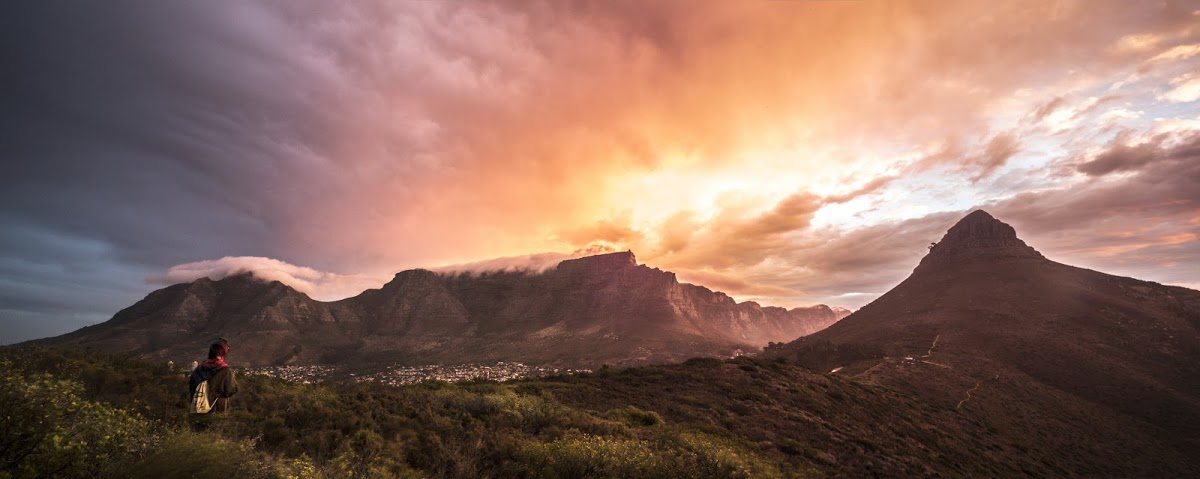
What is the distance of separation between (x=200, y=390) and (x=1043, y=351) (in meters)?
127

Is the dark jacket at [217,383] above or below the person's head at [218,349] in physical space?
below

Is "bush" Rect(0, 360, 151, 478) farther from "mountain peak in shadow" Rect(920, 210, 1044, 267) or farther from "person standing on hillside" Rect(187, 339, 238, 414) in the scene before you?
"mountain peak in shadow" Rect(920, 210, 1044, 267)

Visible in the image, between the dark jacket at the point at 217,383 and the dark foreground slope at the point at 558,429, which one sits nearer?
the dark foreground slope at the point at 558,429

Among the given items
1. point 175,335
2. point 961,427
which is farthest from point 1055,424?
point 175,335

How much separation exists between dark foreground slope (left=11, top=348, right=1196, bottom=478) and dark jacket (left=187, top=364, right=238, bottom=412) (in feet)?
1.67

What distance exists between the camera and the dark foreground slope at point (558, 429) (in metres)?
11.3

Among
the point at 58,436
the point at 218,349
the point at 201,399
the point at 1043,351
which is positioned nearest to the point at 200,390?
the point at 201,399

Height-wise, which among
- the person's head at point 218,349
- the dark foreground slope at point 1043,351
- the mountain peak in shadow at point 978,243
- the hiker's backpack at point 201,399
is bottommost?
the dark foreground slope at point 1043,351

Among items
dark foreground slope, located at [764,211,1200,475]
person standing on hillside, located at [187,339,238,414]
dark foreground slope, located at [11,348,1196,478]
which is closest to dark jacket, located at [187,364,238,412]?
person standing on hillside, located at [187,339,238,414]

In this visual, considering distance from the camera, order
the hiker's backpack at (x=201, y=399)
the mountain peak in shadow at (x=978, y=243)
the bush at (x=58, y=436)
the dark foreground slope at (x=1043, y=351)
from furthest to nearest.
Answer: the mountain peak in shadow at (x=978, y=243), the dark foreground slope at (x=1043, y=351), the hiker's backpack at (x=201, y=399), the bush at (x=58, y=436)

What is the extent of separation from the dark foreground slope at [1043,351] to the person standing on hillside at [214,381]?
6443 cm

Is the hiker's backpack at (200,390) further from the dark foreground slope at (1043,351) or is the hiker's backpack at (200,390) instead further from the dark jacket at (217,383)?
the dark foreground slope at (1043,351)

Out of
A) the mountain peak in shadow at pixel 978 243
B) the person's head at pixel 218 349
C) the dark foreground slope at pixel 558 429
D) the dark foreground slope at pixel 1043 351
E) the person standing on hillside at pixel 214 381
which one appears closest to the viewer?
the dark foreground slope at pixel 558 429

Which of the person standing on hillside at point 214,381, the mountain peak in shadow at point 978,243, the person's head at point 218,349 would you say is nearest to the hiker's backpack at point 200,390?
the person standing on hillside at point 214,381
